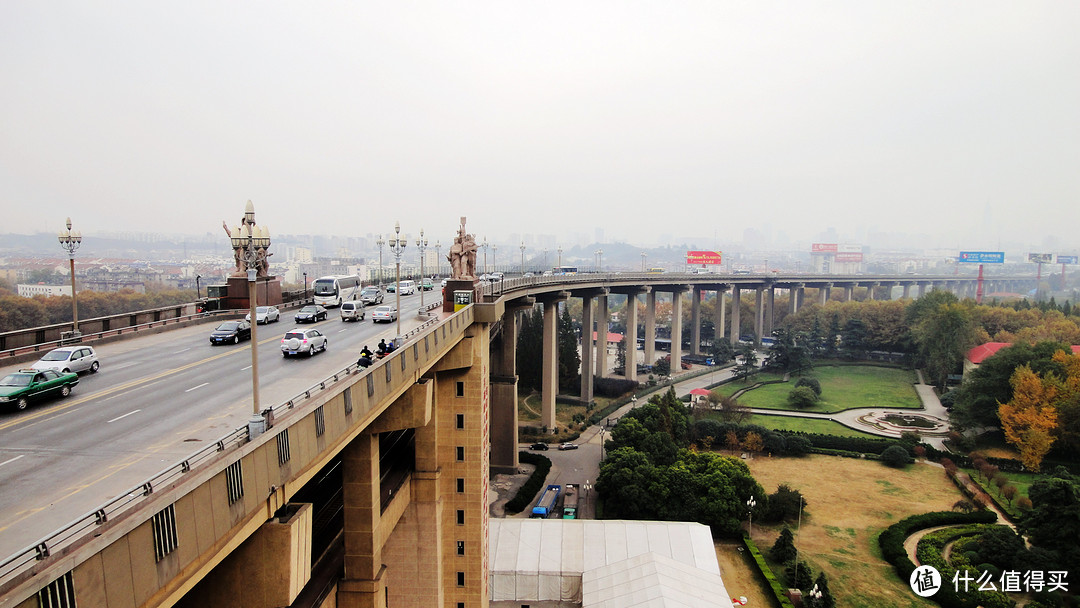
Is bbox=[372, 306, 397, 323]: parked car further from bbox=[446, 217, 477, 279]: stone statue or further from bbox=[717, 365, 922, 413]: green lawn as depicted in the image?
bbox=[717, 365, 922, 413]: green lawn

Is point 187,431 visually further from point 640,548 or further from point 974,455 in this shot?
point 974,455

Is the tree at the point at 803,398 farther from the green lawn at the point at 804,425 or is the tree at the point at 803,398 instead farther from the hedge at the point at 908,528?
the hedge at the point at 908,528

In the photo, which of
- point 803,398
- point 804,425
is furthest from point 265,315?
point 803,398

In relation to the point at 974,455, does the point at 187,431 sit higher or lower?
higher

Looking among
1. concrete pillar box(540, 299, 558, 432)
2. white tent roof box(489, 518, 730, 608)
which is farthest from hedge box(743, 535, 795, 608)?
concrete pillar box(540, 299, 558, 432)

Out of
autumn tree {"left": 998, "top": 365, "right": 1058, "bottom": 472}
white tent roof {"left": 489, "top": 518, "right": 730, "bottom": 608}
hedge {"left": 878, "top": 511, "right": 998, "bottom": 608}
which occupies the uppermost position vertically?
autumn tree {"left": 998, "top": 365, "right": 1058, "bottom": 472}

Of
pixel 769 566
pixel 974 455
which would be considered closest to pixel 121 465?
pixel 769 566

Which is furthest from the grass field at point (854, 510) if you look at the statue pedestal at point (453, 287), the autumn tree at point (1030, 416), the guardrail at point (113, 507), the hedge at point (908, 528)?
the guardrail at point (113, 507)
